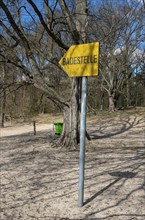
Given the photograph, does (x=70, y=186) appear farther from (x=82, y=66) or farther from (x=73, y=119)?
(x=73, y=119)

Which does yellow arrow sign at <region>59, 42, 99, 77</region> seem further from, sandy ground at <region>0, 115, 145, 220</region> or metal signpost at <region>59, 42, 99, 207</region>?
sandy ground at <region>0, 115, 145, 220</region>

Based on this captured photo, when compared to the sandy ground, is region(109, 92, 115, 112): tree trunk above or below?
above

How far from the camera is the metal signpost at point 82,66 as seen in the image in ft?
11.7

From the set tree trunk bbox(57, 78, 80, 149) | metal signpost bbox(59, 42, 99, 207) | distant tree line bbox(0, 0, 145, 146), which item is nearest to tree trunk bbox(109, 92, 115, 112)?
distant tree line bbox(0, 0, 145, 146)

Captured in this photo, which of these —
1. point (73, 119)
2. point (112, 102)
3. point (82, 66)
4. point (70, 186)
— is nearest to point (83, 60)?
point (82, 66)

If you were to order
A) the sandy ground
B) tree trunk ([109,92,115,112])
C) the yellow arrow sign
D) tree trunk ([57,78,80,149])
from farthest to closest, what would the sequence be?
tree trunk ([109,92,115,112]) → tree trunk ([57,78,80,149]) → the sandy ground → the yellow arrow sign

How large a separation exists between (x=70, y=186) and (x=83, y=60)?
2398mm

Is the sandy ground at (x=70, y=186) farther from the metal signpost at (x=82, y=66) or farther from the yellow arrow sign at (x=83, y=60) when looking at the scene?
the yellow arrow sign at (x=83, y=60)

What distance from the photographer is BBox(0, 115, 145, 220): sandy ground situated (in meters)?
3.66

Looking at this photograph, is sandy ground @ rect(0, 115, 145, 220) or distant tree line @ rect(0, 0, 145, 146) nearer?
sandy ground @ rect(0, 115, 145, 220)

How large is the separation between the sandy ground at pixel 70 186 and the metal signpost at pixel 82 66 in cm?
39

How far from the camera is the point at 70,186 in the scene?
15.8 ft

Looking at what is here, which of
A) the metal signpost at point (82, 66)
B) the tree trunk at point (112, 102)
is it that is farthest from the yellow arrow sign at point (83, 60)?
the tree trunk at point (112, 102)

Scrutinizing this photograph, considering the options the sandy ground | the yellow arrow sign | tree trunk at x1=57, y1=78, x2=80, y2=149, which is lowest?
the sandy ground
